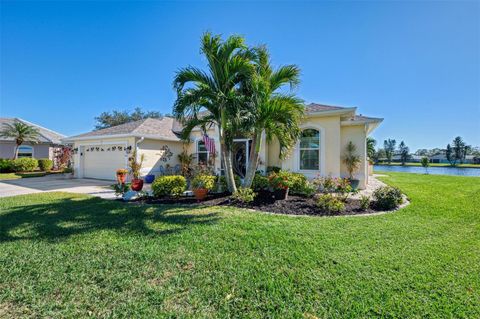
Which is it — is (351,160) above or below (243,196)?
above

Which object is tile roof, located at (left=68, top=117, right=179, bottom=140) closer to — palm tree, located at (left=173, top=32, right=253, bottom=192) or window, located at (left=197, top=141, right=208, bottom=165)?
window, located at (left=197, top=141, right=208, bottom=165)

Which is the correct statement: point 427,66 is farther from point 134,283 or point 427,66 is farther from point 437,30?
point 134,283

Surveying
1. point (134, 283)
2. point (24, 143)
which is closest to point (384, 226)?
point (134, 283)

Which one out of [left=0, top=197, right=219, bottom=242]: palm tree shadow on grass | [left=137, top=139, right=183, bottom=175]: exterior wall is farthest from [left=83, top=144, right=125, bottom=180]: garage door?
[left=0, top=197, right=219, bottom=242]: palm tree shadow on grass

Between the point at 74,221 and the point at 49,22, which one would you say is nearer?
the point at 74,221

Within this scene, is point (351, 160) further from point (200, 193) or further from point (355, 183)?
point (200, 193)

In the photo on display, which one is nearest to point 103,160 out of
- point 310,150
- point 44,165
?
point 44,165

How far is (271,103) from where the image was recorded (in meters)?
7.80

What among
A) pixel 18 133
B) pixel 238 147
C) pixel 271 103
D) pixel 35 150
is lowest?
pixel 238 147

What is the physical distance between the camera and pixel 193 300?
273 cm

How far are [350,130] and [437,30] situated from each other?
6.19 m

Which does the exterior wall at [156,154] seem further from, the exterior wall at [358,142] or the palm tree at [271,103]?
the exterior wall at [358,142]

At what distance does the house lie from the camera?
1121 cm

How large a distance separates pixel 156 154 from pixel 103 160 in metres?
4.35
